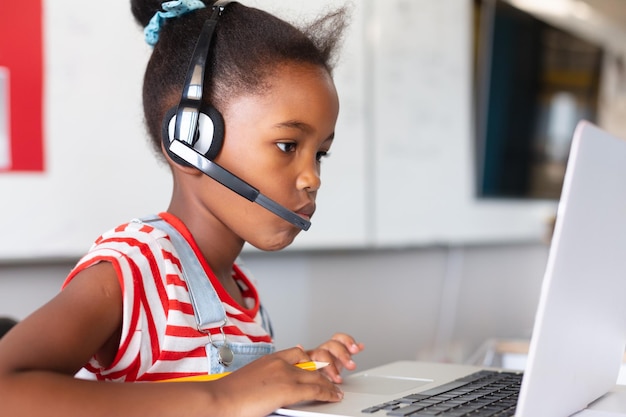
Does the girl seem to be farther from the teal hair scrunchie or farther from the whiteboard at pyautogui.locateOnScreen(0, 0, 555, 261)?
the whiteboard at pyautogui.locateOnScreen(0, 0, 555, 261)

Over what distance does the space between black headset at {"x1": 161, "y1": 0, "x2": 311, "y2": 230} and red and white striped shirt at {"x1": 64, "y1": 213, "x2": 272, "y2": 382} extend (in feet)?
0.29

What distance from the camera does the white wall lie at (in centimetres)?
180

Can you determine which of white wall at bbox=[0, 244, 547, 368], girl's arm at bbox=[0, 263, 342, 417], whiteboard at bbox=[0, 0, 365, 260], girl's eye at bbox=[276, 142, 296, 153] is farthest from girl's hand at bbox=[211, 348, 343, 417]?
white wall at bbox=[0, 244, 547, 368]

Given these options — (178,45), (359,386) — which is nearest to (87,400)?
(359,386)

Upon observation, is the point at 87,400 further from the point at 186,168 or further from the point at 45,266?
the point at 45,266

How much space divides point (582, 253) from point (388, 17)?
163 cm

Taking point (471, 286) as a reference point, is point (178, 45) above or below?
above

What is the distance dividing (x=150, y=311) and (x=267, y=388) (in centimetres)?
19

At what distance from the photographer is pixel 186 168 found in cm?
95

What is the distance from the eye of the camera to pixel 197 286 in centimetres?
92

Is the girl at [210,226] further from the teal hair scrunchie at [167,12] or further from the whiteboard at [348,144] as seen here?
the whiteboard at [348,144]

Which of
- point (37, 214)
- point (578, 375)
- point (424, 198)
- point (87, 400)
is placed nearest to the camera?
point (87, 400)

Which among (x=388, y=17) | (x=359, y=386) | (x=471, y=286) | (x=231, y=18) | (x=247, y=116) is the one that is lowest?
(x=471, y=286)

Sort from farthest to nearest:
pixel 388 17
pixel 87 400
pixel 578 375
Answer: pixel 388 17, pixel 578 375, pixel 87 400
